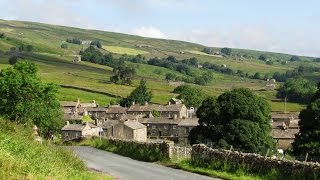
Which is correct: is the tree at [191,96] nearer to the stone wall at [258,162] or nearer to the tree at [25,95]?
the tree at [25,95]

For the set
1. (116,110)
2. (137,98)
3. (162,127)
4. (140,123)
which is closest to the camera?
(140,123)

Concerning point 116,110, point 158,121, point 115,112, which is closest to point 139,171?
point 158,121

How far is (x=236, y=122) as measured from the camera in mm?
69062

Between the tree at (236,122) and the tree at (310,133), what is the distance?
6980 mm

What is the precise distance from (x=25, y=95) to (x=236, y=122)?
2984 cm

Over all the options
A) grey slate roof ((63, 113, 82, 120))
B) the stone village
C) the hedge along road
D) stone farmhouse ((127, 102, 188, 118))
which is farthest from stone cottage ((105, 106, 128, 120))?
the hedge along road

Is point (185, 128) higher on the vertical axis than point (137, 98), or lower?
lower

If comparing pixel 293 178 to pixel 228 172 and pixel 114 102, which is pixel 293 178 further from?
pixel 114 102

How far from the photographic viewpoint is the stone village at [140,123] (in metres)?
103

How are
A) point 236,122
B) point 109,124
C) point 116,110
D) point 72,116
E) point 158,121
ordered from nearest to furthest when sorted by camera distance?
point 236,122
point 109,124
point 158,121
point 72,116
point 116,110

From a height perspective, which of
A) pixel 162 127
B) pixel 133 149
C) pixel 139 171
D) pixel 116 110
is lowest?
pixel 162 127

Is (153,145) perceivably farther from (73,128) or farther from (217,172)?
(73,128)

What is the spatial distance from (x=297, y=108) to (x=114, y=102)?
6386 cm

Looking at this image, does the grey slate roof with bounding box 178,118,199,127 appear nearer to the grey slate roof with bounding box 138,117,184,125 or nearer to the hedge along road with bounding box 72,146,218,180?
the grey slate roof with bounding box 138,117,184,125
